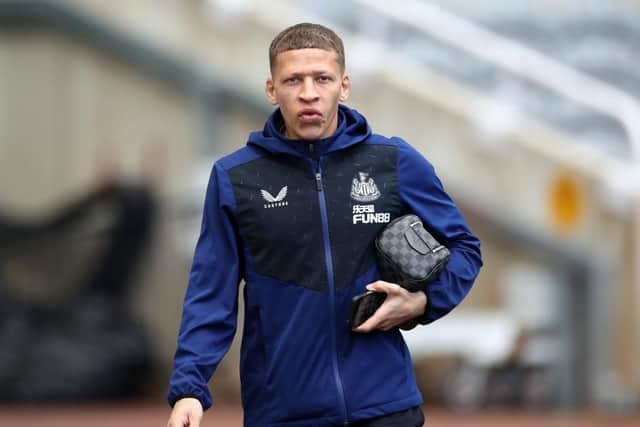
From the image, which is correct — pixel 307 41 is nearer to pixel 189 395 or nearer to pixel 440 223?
pixel 440 223

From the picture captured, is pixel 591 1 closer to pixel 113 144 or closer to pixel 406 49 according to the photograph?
pixel 406 49

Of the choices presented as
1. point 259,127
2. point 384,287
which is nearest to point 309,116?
point 384,287

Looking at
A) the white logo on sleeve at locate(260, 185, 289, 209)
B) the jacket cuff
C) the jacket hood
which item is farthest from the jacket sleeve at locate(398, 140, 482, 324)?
the jacket cuff

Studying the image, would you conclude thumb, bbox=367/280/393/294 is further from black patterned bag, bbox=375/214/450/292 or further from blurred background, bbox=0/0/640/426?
blurred background, bbox=0/0/640/426

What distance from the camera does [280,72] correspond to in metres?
4.30

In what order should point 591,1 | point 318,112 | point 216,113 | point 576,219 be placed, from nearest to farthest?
point 318,112 → point 576,219 → point 216,113 → point 591,1

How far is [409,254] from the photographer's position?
420cm

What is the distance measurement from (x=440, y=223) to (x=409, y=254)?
11.2 inches

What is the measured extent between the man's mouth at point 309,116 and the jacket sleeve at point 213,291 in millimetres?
288

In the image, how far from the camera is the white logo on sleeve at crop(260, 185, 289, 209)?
14.2ft

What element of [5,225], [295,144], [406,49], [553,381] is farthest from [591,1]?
[295,144]

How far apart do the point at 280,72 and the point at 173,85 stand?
841cm

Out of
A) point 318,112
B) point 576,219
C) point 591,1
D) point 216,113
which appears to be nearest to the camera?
point 318,112

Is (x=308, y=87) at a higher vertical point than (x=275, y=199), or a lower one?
higher
